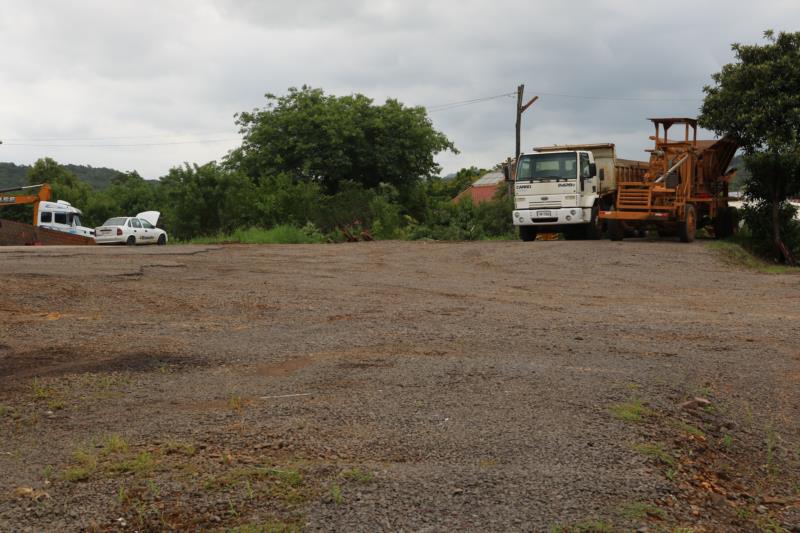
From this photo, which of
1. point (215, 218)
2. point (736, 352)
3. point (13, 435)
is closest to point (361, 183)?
point (215, 218)

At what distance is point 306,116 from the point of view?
46594 millimetres

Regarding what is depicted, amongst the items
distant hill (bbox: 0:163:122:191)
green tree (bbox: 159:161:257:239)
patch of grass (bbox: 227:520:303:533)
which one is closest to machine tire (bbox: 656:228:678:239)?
green tree (bbox: 159:161:257:239)

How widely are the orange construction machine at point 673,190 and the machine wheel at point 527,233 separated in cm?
257

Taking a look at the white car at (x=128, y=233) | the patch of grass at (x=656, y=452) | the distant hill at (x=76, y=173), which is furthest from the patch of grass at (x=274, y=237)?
the distant hill at (x=76, y=173)

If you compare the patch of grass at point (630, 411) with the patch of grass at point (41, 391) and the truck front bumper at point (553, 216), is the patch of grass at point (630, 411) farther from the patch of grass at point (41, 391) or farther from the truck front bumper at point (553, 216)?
the truck front bumper at point (553, 216)

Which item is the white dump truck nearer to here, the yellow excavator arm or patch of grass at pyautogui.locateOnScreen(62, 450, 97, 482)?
patch of grass at pyautogui.locateOnScreen(62, 450, 97, 482)

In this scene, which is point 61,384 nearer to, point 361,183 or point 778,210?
point 778,210

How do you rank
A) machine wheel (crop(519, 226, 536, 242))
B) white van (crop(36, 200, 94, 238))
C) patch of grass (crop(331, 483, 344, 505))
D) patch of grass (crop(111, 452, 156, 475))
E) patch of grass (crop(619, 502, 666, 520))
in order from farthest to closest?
white van (crop(36, 200, 94, 238)) < machine wheel (crop(519, 226, 536, 242)) < patch of grass (crop(111, 452, 156, 475)) < patch of grass (crop(331, 483, 344, 505)) < patch of grass (crop(619, 502, 666, 520))

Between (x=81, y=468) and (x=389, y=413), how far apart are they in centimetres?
210

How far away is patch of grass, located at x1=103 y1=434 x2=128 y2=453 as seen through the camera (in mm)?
5141

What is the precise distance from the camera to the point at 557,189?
85.5ft

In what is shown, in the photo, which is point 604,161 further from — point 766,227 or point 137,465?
point 137,465

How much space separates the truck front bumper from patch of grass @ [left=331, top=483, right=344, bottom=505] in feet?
73.2

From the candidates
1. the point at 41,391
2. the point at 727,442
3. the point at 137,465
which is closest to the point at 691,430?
the point at 727,442
